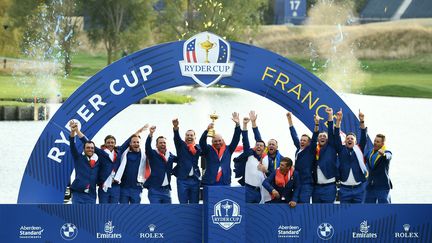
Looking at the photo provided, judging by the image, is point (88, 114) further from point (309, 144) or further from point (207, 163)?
point (309, 144)

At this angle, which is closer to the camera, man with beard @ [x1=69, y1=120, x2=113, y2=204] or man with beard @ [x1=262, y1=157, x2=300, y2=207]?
man with beard @ [x1=262, y1=157, x2=300, y2=207]

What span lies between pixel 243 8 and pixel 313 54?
219 inches

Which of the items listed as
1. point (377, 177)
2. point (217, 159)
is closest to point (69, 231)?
point (217, 159)

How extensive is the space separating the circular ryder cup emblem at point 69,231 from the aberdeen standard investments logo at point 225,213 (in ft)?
5.39

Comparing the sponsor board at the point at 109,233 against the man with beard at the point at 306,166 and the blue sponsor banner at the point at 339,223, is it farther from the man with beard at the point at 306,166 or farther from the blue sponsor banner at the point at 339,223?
the man with beard at the point at 306,166

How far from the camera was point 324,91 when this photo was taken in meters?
16.5

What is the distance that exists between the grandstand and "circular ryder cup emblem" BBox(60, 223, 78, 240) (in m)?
57.1

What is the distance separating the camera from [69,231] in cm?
1363

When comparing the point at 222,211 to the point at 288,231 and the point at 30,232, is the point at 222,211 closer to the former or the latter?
the point at 288,231

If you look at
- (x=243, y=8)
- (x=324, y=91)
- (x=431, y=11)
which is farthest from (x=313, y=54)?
(x=324, y=91)

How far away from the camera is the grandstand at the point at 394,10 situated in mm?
70625

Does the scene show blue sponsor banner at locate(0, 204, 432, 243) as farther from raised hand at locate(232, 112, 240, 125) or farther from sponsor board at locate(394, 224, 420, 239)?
raised hand at locate(232, 112, 240, 125)

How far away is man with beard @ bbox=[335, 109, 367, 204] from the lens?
14984mm

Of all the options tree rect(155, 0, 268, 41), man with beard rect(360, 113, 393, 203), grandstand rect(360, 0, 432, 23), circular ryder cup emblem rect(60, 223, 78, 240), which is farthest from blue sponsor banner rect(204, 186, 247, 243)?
grandstand rect(360, 0, 432, 23)
